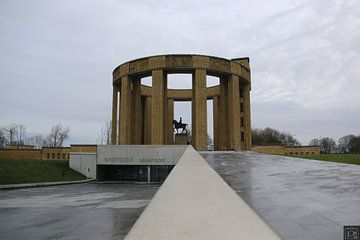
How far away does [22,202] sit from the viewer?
12875 mm

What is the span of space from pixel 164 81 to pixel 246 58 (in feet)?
31.8

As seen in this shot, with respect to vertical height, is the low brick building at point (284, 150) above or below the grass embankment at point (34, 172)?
above

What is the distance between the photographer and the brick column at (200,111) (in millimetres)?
24656

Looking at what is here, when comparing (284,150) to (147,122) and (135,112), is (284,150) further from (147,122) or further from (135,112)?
(135,112)

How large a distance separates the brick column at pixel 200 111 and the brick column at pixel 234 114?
9.66 feet

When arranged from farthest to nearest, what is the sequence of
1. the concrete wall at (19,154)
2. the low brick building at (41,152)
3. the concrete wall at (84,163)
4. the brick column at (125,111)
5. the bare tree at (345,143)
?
1. the bare tree at (345,143)
2. the low brick building at (41,152)
3. the concrete wall at (19,154)
4. the brick column at (125,111)
5. the concrete wall at (84,163)

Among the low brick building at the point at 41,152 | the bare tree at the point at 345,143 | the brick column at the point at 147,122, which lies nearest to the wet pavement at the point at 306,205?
the low brick building at the point at 41,152

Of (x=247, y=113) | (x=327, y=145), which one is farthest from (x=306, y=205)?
(x=327, y=145)

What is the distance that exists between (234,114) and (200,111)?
11.4 ft

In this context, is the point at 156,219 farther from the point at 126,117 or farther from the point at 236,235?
the point at 126,117

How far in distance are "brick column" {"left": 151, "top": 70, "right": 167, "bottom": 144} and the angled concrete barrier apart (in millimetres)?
21479

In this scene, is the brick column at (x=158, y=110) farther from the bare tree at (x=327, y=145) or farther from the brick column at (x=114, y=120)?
the bare tree at (x=327, y=145)

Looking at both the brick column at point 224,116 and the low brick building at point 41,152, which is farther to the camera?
the low brick building at point 41,152

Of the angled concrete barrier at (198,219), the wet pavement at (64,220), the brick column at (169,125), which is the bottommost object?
the wet pavement at (64,220)
